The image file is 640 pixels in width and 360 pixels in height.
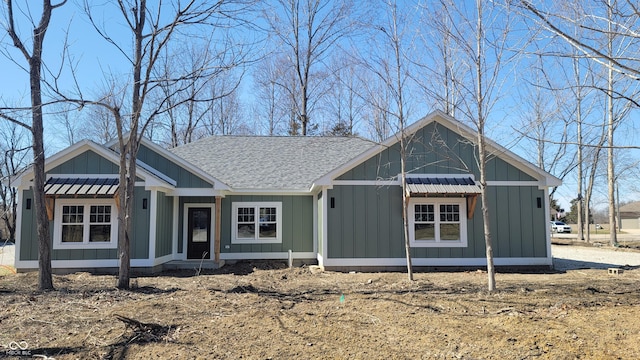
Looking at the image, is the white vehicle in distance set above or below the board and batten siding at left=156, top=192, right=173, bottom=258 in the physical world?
below

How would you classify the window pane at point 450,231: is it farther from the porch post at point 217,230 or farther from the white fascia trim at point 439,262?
the porch post at point 217,230

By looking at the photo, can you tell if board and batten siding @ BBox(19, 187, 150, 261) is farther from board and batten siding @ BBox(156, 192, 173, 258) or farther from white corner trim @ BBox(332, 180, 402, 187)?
→ white corner trim @ BBox(332, 180, 402, 187)

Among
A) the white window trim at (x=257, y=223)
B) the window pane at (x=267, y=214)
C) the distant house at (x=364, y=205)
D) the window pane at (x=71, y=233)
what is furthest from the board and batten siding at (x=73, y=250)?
the window pane at (x=267, y=214)

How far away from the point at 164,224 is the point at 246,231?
2.65 metres

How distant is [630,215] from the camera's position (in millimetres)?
63469

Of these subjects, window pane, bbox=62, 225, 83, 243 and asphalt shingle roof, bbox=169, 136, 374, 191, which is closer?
window pane, bbox=62, 225, 83, 243

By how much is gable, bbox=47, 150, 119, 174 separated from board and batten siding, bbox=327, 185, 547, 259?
636 centimetres

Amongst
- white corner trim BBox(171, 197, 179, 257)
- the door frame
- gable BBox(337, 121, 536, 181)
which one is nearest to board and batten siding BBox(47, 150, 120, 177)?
white corner trim BBox(171, 197, 179, 257)

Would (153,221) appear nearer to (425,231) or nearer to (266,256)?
(266,256)

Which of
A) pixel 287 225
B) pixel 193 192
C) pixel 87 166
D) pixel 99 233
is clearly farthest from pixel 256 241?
pixel 87 166

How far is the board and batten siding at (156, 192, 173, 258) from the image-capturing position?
11.7m

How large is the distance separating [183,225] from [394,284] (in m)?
7.60

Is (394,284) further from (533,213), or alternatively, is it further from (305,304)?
(533,213)

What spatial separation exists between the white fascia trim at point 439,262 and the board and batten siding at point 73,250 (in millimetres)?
5097
